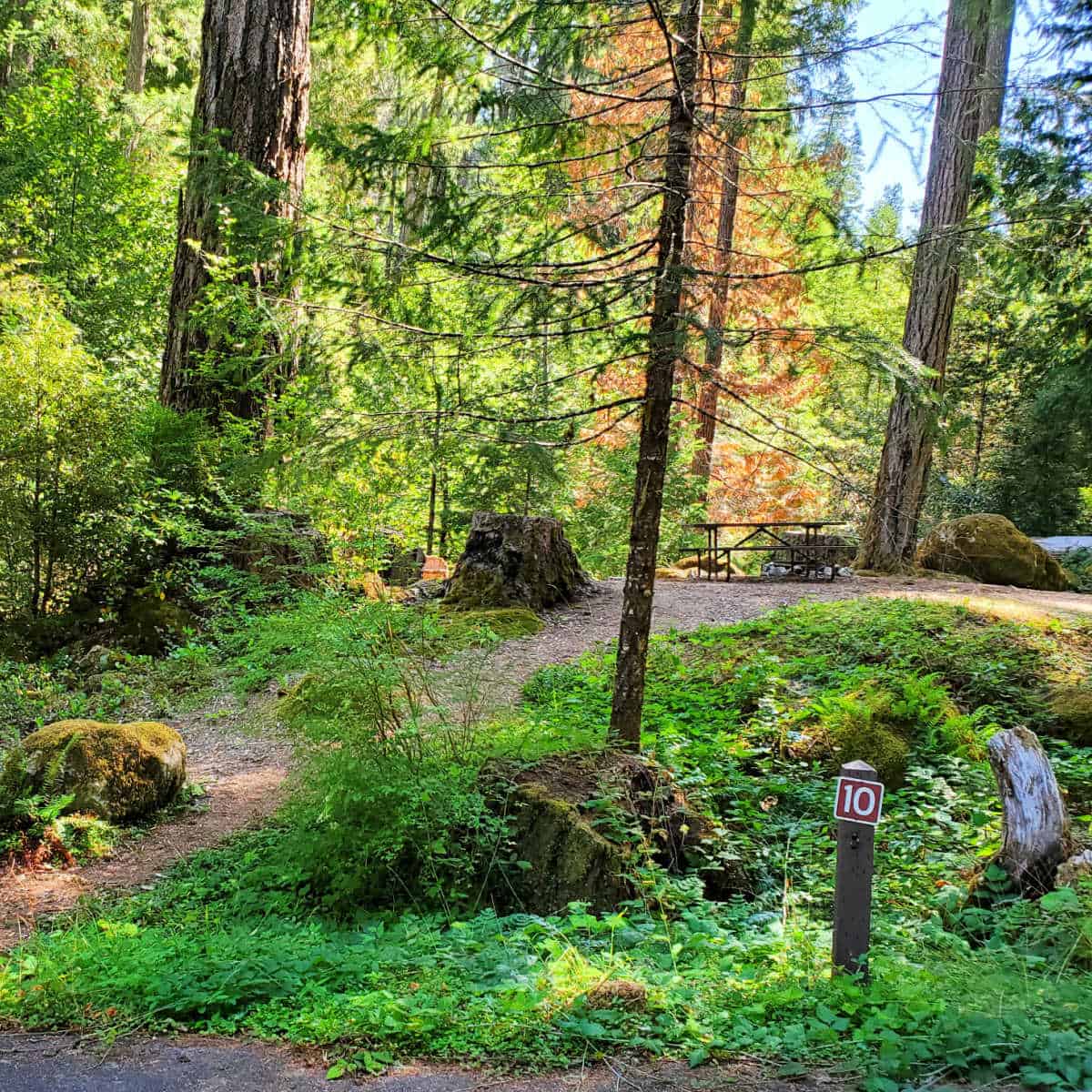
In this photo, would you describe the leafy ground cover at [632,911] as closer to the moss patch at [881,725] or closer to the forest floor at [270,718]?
the moss patch at [881,725]

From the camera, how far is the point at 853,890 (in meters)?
3.38

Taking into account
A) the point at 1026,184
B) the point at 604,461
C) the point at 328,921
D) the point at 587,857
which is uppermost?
the point at 1026,184

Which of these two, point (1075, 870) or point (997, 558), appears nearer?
point (1075, 870)

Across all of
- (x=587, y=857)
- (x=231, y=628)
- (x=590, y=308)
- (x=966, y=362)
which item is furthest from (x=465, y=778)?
(x=966, y=362)

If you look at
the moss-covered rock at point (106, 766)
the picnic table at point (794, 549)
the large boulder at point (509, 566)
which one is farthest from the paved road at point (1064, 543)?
the moss-covered rock at point (106, 766)

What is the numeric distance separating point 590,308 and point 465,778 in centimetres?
303

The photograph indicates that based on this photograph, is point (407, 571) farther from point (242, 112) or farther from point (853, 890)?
point (853, 890)

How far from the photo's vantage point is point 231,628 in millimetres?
9523

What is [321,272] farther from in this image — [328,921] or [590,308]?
[328,921]

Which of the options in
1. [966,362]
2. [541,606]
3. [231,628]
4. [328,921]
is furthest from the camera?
[966,362]

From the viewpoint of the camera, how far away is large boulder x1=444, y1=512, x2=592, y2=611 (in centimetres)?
1035

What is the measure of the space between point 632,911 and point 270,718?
4057 mm

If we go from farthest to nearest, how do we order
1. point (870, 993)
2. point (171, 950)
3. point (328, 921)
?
point (328, 921), point (171, 950), point (870, 993)

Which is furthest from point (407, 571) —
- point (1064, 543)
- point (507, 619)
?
point (1064, 543)
